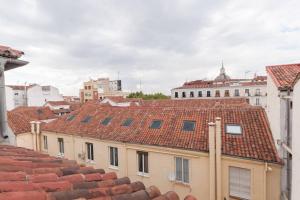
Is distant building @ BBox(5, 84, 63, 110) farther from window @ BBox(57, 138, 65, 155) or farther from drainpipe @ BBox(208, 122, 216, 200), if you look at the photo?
drainpipe @ BBox(208, 122, 216, 200)

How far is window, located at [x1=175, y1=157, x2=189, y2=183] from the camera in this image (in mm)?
13178

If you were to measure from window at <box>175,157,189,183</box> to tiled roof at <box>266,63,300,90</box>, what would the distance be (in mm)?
6773

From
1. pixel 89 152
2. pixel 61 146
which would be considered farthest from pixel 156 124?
pixel 61 146

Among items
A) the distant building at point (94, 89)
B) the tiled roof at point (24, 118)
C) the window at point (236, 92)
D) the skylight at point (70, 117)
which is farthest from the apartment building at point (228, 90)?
the skylight at point (70, 117)

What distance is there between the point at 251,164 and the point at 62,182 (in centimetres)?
1046

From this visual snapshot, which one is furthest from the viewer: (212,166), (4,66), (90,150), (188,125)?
(90,150)

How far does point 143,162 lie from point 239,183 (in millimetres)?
6266

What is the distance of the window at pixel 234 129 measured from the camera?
13303 millimetres

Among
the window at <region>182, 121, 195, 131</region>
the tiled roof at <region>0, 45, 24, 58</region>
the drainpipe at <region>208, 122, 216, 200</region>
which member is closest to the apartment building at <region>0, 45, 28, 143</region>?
the tiled roof at <region>0, 45, 24, 58</region>

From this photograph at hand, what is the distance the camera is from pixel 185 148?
13.0 m

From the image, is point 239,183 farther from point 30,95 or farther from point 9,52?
point 30,95

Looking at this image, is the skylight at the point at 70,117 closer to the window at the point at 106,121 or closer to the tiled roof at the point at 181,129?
the tiled roof at the point at 181,129

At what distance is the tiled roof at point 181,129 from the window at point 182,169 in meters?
0.93

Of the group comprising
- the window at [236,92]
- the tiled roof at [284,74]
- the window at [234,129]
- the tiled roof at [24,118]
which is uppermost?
the tiled roof at [284,74]
